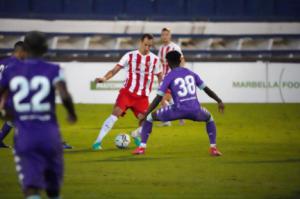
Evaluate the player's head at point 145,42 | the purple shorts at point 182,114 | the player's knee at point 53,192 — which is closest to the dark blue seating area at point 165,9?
the player's head at point 145,42

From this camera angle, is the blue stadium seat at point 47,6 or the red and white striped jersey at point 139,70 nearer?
the red and white striped jersey at point 139,70

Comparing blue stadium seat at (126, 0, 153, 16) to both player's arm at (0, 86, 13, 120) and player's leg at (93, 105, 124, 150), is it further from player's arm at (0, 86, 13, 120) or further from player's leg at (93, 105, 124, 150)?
player's arm at (0, 86, 13, 120)

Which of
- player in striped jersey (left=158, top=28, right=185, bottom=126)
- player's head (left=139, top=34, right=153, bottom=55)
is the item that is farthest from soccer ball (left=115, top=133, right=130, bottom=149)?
player in striped jersey (left=158, top=28, right=185, bottom=126)

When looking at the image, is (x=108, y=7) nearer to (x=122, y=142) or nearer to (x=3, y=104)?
(x=122, y=142)

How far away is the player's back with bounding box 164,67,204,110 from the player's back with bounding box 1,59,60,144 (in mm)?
6559

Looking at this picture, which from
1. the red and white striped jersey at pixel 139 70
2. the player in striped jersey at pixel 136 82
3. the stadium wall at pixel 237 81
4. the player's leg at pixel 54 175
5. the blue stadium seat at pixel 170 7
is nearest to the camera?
the player's leg at pixel 54 175

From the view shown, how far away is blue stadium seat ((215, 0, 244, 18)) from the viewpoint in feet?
124

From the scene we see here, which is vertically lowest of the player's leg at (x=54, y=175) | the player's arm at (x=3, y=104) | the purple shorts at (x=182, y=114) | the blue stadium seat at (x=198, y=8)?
the purple shorts at (x=182, y=114)

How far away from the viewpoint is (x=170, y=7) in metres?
37.9

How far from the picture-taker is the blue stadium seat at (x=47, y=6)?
37.3m

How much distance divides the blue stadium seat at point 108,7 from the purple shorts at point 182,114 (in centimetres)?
2331

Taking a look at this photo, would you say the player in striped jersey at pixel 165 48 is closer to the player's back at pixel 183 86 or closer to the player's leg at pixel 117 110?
the player's leg at pixel 117 110

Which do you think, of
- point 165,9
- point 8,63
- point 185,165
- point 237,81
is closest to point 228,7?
point 165,9

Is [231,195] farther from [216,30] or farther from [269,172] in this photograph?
[216,30]
